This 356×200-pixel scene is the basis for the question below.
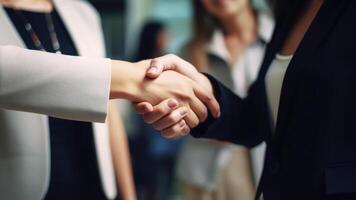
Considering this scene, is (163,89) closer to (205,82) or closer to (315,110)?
(205,82)

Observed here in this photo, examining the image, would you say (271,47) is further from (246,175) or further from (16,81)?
(246,175)

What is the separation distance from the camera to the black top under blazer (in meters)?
0.70

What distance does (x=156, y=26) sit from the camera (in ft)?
9.40

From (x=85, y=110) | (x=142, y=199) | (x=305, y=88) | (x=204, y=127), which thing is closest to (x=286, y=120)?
(x=305, y=88)

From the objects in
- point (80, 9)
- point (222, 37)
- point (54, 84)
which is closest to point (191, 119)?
point (54, 84)

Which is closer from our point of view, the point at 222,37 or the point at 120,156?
the point at 120,156

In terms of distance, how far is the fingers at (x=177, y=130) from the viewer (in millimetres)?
870

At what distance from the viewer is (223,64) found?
1.51 meters

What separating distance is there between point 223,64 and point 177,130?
0.67 m

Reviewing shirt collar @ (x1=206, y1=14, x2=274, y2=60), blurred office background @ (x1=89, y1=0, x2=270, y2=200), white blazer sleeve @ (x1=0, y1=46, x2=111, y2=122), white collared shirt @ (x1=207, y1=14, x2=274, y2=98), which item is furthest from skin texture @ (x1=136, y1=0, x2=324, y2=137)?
blurred office background @ (x1=89, y1=0, x2=270, y2=200)

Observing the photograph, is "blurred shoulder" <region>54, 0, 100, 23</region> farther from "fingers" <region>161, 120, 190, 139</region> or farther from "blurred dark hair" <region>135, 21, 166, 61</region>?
"blurred dark hair" <region>135, 21, 166, 61</region>

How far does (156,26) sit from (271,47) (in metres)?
1.99

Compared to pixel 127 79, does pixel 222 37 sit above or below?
below

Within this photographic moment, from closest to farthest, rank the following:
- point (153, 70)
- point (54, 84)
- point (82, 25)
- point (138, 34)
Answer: point (54, 84) < point (153, 70) < point (82, 25) < point (138, 34)
